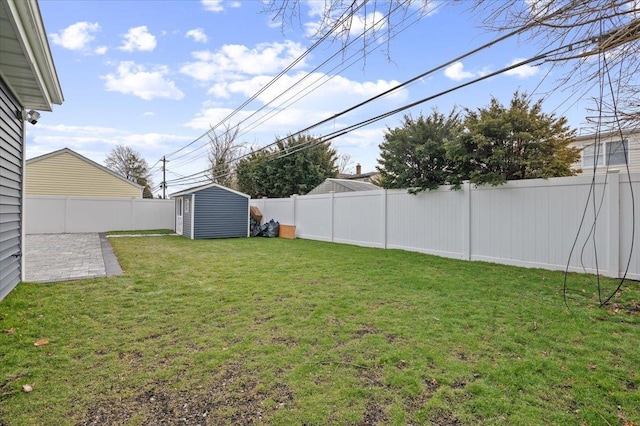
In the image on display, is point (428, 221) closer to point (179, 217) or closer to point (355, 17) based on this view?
point (355, 17)

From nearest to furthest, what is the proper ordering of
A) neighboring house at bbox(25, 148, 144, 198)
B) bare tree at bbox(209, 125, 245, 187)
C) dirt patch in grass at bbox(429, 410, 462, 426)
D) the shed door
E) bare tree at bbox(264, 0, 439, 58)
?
dirt patch in grass at bbox(429, 410, 462, 426) < bare tree at bbox(264, 0, 439, 58) < the shed door < neighboring house at bbox(25, 148, 144, 198) < bare tree at bbox(209, 125, 245, 187)

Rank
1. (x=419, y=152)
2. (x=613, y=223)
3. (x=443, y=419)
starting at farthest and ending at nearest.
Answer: (x=419, y=152) < (x=613, y=223) < (x=443, y=419)

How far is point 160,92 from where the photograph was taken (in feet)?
47.3

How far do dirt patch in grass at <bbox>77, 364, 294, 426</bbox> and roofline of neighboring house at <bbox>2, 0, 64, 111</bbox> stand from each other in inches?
119

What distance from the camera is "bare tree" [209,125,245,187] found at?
2516cm

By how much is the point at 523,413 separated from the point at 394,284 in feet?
10.4

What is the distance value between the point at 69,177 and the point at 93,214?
3.72m

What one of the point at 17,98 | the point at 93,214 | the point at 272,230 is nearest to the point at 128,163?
the point at 93,214

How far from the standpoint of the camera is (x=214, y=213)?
1302 cm

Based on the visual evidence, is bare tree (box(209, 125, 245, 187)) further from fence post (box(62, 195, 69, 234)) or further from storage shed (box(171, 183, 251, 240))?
storage shed (box(171, 183, 251, 240))

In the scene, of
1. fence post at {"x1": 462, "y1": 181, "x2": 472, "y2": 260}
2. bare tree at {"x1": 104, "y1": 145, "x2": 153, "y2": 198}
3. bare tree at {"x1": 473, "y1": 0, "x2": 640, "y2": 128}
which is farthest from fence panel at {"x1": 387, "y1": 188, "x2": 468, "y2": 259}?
bare tree at {"x1": 104, "y1": 145, "x2": 153, "y2": 198}

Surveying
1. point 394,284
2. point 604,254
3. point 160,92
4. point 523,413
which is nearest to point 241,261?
point 394,284

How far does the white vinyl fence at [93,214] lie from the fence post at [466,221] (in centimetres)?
1488

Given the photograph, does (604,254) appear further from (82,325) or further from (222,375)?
(82,325)
